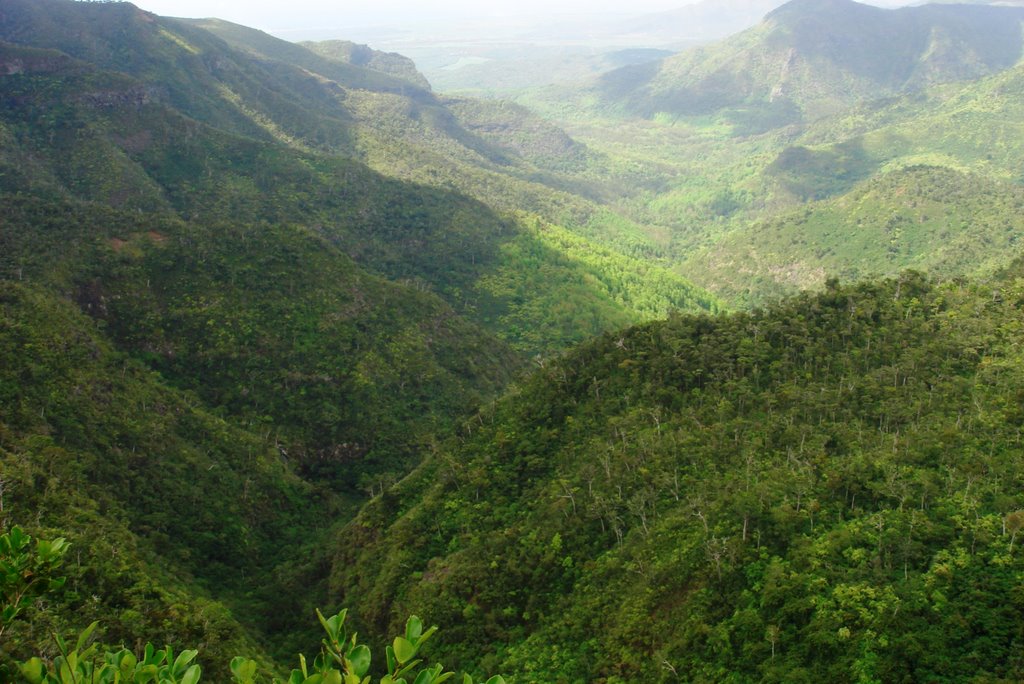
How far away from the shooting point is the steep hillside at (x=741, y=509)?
23.2 m

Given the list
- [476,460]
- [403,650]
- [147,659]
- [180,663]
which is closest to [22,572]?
[147,659]

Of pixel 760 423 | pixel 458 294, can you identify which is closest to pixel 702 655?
pixel 760 423

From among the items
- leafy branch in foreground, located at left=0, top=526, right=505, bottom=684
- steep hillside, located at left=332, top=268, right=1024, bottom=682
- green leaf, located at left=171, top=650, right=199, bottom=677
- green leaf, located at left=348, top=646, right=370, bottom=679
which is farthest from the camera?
steep hillside, located at left=332, top=268, right=1024, bottom=682

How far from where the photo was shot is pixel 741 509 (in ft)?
97.2

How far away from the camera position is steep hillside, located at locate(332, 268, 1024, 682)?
23.2 meters

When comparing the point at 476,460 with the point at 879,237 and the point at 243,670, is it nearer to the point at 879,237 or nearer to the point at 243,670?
the point at 243,670

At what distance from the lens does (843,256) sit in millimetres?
139000

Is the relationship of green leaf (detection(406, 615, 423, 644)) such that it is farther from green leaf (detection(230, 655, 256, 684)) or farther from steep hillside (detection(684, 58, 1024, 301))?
steep hillside (detection(684, 58, 1024, 301))

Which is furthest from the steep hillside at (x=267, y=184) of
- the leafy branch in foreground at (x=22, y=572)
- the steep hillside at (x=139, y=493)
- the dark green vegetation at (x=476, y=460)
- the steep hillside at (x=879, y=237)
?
the leafy branch in foreground at (x=22, y=572)

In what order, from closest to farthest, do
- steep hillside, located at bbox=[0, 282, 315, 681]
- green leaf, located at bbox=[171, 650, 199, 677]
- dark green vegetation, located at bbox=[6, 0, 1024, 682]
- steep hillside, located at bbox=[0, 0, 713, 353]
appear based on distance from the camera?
green leaf, located at bbox=[171, 650, 199, 677] < dark green vegetation, located at bbox=[6, 0, 1024, 682] < steep hillside, located at bbox=[0, 282, 315, 681] < steep hillside, located at bbox=[0, 0, 713, 353]

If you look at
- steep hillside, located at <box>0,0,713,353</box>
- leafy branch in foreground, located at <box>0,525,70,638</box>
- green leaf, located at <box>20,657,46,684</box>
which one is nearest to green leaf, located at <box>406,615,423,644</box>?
green leaf, located at <box>20,657,46,684</box>

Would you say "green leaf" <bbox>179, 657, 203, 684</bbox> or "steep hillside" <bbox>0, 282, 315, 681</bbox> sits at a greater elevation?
"green leaf" <bbox>179, 657, 203, 684</bbox>

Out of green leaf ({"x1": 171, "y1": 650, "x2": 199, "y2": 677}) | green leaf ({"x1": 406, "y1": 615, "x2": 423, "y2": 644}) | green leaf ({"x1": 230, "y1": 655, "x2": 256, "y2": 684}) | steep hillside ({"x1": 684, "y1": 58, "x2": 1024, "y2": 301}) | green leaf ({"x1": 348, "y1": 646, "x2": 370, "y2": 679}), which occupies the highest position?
green leaf ({"x1": 406, "y1": 615, "x2": 423, "y2": 644})

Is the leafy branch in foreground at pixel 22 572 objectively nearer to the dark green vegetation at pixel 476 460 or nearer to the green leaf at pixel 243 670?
the dark green vegetation at pixel 476 460
